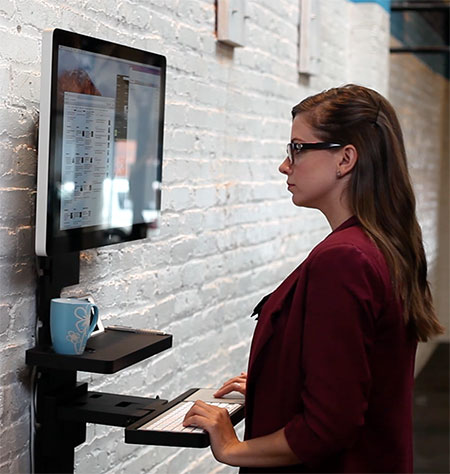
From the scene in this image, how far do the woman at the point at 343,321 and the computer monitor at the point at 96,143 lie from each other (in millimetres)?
426

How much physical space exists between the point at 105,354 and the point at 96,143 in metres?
0.44

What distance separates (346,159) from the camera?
5.98 feet

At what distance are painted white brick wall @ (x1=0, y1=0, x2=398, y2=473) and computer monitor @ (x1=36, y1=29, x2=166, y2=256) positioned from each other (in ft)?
0.51

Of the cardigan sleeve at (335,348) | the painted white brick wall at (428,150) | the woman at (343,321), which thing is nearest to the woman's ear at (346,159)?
the woman at (343,321)

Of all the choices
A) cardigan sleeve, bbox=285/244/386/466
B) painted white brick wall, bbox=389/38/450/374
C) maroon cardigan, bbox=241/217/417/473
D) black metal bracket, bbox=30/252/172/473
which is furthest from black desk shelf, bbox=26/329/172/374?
painted white brick wall, bbox=389/38/450/374

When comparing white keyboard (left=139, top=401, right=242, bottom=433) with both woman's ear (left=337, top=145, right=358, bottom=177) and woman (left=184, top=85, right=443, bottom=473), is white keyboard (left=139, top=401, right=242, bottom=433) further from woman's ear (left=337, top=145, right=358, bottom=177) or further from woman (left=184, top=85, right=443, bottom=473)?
woman's ear (left=337, top=145, right=358, bottom=177)

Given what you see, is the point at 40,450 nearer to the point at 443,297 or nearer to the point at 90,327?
the point at 90,327

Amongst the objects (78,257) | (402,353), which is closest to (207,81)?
(78,257)

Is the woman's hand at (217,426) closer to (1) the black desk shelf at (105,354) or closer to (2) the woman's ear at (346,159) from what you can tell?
(1) the black desk shelf at (105,354)

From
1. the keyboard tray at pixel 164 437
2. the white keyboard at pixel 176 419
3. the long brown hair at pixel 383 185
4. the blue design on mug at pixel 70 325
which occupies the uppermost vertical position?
the long brown hair at pixel 383 185

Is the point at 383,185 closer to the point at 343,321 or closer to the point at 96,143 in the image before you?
the point at 343,321

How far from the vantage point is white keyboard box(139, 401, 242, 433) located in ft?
6.11

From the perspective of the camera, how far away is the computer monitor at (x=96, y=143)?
1.88m

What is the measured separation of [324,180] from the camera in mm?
1849
